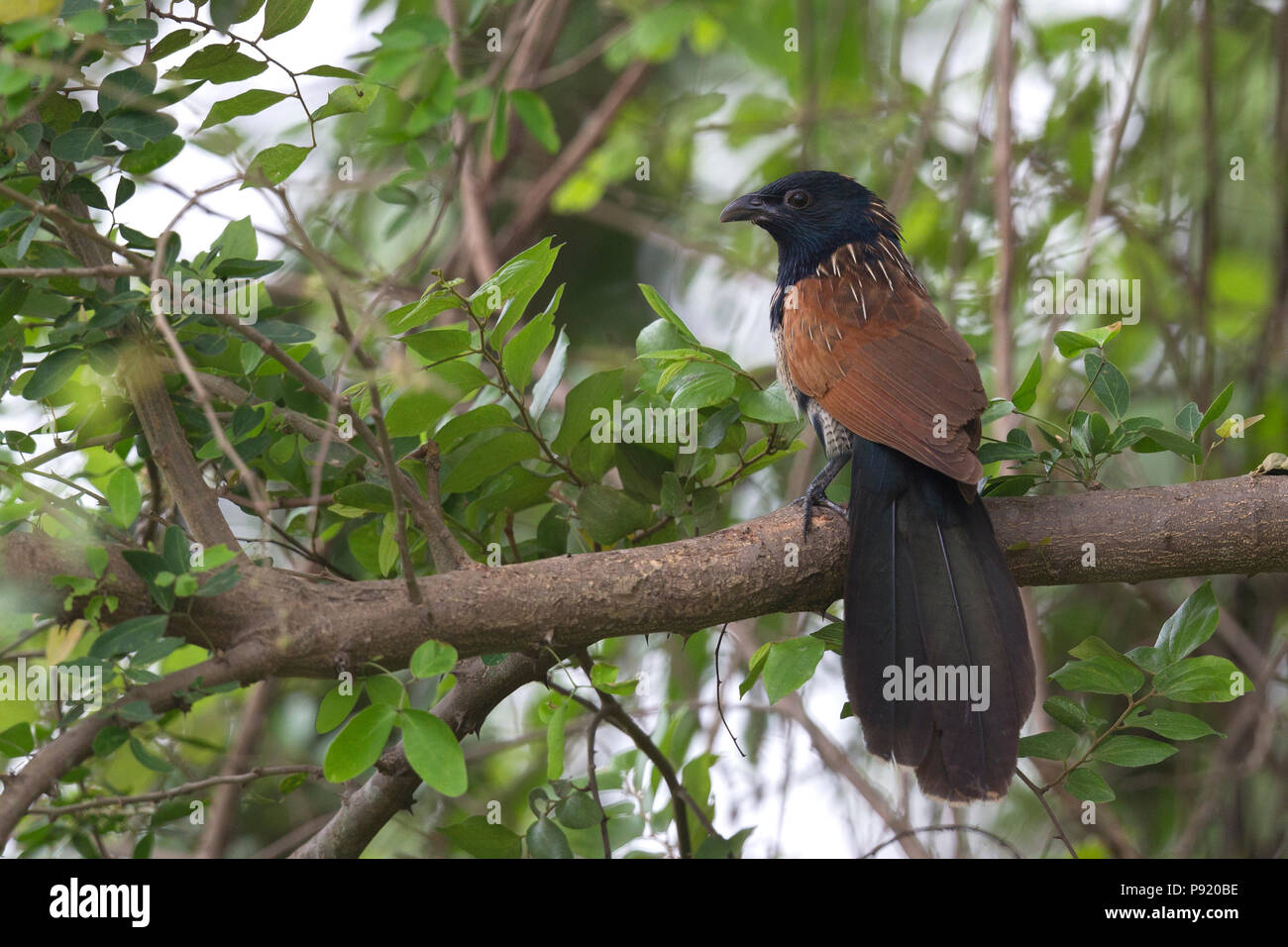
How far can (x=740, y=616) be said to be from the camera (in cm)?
190

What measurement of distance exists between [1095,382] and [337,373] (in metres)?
1.36

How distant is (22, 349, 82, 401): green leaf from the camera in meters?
1.74

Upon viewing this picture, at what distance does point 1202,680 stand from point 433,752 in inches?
49.3

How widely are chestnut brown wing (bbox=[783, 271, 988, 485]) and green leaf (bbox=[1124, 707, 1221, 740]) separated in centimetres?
50

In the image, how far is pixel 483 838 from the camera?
2021 mm

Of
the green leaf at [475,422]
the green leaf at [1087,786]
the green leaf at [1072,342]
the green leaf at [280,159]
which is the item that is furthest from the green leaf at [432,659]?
the green leaf at [1072,342]

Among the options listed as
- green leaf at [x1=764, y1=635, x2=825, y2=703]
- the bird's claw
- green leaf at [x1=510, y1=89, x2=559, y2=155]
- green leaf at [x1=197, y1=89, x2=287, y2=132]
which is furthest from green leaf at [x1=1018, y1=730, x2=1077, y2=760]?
green leaf at [x1=197, y1=89, x2=287, y2=132]

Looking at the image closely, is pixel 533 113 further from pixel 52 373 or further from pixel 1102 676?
pixel 1102 676

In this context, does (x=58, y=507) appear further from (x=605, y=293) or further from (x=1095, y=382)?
(x=605, y=293)

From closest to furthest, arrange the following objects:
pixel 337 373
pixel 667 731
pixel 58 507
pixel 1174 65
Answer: pixel 337 373 → pixel 58 507 → pixel 667 731 → pixel 1174 65

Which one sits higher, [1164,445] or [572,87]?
[572,87]

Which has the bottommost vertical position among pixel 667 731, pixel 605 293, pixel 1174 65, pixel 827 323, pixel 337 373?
pixel 667 731

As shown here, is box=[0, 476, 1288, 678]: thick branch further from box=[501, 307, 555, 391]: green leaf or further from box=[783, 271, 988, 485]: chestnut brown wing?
box=[501, 307, 555, 391]: green leaf

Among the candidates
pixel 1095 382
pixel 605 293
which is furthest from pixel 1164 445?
pixel 605 293
